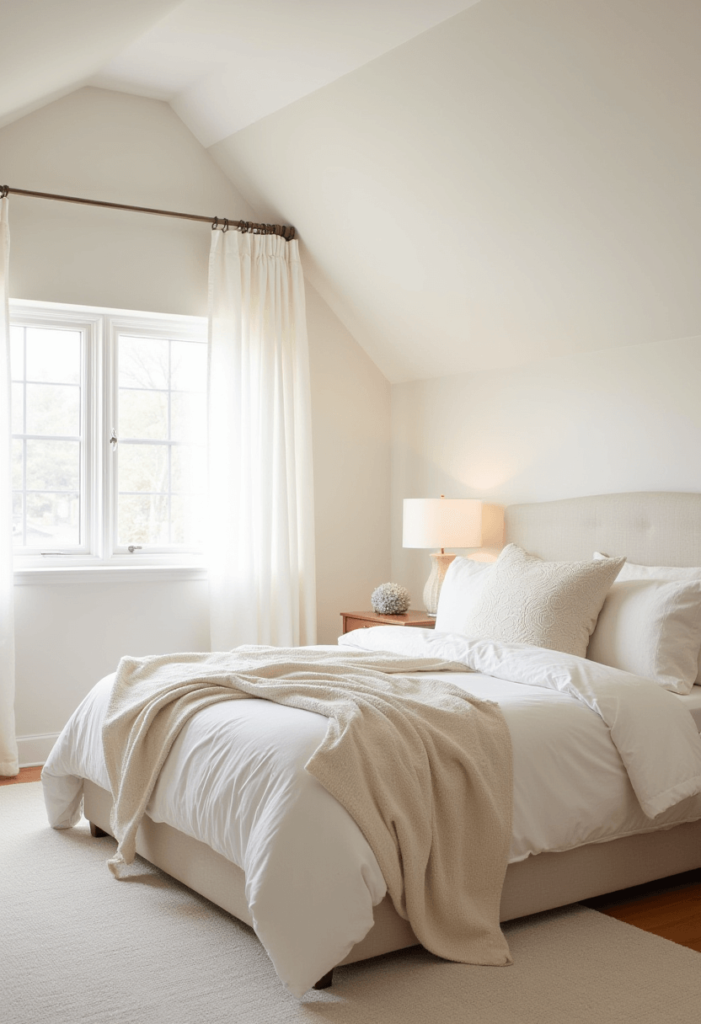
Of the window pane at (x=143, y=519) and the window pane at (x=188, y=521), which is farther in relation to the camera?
the window pane at (x=188, y=521)

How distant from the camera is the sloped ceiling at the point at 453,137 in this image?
326 cm

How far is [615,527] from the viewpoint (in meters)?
4.05

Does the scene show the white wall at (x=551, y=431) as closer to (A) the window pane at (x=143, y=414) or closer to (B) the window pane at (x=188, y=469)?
(B) the window pane at (x=188, y=469)

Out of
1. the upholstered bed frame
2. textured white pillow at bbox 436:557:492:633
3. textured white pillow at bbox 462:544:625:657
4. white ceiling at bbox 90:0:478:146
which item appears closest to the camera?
the upholstered bed frame

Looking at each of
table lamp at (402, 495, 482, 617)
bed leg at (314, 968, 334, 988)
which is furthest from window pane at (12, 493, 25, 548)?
bed leg at (314, 968, 334, 988)

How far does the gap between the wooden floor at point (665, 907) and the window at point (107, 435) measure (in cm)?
288

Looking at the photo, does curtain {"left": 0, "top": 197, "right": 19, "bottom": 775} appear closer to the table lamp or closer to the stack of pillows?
the table lamp

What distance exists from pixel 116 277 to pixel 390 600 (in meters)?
2.04

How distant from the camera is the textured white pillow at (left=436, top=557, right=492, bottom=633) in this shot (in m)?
3.91

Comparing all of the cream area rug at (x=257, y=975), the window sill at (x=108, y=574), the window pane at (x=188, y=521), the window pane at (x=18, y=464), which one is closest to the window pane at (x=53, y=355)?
the window pane at (x=18, y=464)

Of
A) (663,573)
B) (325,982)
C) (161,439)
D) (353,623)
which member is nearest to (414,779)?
(325,982)

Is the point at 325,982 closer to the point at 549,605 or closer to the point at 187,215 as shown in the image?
the point at 549,605

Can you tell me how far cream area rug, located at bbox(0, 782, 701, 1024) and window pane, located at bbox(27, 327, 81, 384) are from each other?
264cm

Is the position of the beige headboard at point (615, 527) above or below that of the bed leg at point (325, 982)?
above
